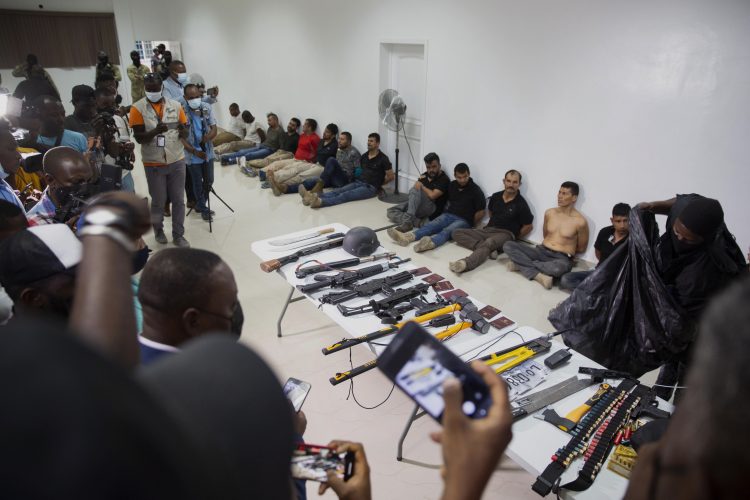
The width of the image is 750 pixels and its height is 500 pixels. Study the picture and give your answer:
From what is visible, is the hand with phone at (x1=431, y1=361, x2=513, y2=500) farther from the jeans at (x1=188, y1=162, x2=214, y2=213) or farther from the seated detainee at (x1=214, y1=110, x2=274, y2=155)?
the seated detainee at (x1=214, y1=110, x2=274, y2=155)

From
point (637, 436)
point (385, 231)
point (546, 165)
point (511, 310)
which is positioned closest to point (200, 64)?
point (385, 231)

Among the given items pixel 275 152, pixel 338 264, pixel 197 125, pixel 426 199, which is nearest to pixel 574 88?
pixel 426 199

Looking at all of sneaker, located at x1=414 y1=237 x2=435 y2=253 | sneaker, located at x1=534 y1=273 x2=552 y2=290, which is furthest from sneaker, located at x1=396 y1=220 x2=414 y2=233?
sneaker, located at x1=534 y1=273 x2=552 y2=290

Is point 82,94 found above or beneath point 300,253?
above

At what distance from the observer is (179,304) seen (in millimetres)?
1163

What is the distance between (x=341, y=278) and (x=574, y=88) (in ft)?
10.1

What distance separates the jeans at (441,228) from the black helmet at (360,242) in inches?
73.7

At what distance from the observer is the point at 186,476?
1.18 ft

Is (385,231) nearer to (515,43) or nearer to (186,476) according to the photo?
(515,43)

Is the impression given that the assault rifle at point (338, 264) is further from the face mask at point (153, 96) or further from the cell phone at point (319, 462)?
the face mask at point (153, 96)

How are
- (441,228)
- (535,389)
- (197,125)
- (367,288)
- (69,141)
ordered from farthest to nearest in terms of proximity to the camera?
(441,228)
(197,125)
(69,141)
(367,288)
(535,389)

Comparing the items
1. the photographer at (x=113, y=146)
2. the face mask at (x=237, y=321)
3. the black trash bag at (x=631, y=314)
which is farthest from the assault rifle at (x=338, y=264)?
the photographer at (x=113, y=146)

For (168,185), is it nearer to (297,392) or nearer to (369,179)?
(369,179)

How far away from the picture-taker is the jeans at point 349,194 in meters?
6.37
